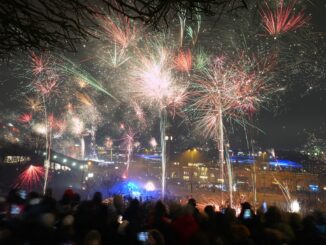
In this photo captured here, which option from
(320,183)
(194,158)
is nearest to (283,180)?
(320,183)

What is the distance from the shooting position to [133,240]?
5.05m

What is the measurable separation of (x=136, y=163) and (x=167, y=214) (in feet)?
187

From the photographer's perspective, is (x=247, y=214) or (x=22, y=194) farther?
(x=22, y=194)

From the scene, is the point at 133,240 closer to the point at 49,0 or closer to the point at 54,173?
the point at 49,0

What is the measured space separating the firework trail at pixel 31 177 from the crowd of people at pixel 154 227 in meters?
29.4

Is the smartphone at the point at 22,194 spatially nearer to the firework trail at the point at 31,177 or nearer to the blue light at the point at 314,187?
the firework trail at the point at 31,177

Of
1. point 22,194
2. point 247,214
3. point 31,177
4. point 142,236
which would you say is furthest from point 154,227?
point 31,177

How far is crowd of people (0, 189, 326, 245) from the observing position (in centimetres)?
473

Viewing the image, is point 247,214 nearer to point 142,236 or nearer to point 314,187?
point 142,236

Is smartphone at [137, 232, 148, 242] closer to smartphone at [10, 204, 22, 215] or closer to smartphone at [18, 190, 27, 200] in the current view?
smartphone at [10, 204, 22, 215]

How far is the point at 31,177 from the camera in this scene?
117ft

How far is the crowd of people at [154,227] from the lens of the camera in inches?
186

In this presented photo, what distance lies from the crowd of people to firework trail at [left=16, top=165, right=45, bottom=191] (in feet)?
96.5

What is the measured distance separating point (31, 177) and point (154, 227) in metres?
33.5
